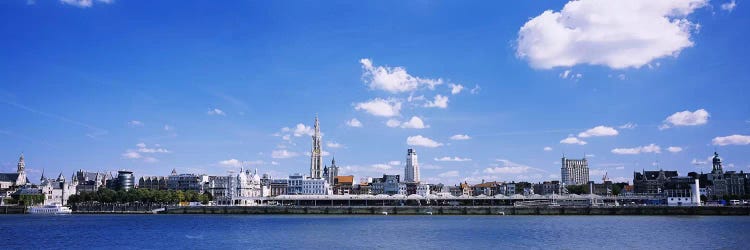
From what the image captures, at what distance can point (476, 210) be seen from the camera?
131 m

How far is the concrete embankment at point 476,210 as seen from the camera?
119000mm

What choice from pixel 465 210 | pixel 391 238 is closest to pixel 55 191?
pixel 465 210

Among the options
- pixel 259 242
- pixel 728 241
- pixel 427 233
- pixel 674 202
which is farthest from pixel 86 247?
pixel 674 202

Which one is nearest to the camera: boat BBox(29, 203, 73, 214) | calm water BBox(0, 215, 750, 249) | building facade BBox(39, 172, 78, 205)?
calm water BBox(0, 215, 750, 249)

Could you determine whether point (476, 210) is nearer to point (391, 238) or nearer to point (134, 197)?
point (391, 238)

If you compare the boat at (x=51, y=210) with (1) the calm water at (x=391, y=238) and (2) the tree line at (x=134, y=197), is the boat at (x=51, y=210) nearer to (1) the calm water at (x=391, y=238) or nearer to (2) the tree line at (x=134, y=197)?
(2) the tree line at (x=134, y=197)

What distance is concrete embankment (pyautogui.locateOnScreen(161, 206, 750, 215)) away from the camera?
390ft

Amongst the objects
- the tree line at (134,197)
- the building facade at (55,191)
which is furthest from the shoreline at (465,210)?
the building facade at (55,191)

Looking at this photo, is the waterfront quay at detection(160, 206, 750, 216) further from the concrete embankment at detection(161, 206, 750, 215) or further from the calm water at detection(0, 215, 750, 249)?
the calm water at detection(0, 215, 750, 249)

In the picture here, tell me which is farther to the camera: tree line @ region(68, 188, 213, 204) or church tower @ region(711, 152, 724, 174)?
church tower @ region(711, 152, 724, 174)

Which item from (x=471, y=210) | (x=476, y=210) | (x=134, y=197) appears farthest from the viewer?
(x=134, y=197)

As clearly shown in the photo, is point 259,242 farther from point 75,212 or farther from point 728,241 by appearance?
point 75,212

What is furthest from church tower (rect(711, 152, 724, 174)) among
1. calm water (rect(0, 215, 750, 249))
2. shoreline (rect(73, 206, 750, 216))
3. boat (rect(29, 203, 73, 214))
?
boat (rect(29, 203, 73, 214))

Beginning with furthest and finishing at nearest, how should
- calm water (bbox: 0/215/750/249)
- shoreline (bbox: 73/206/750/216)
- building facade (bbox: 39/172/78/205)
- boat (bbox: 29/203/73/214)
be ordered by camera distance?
building facade (bbox: 39/172/78/205) → boat (bbox: 29/203/73/214) → shoreline (bbox: 73/206/750/216) → calm water (bbox: 0/215/750/249)
